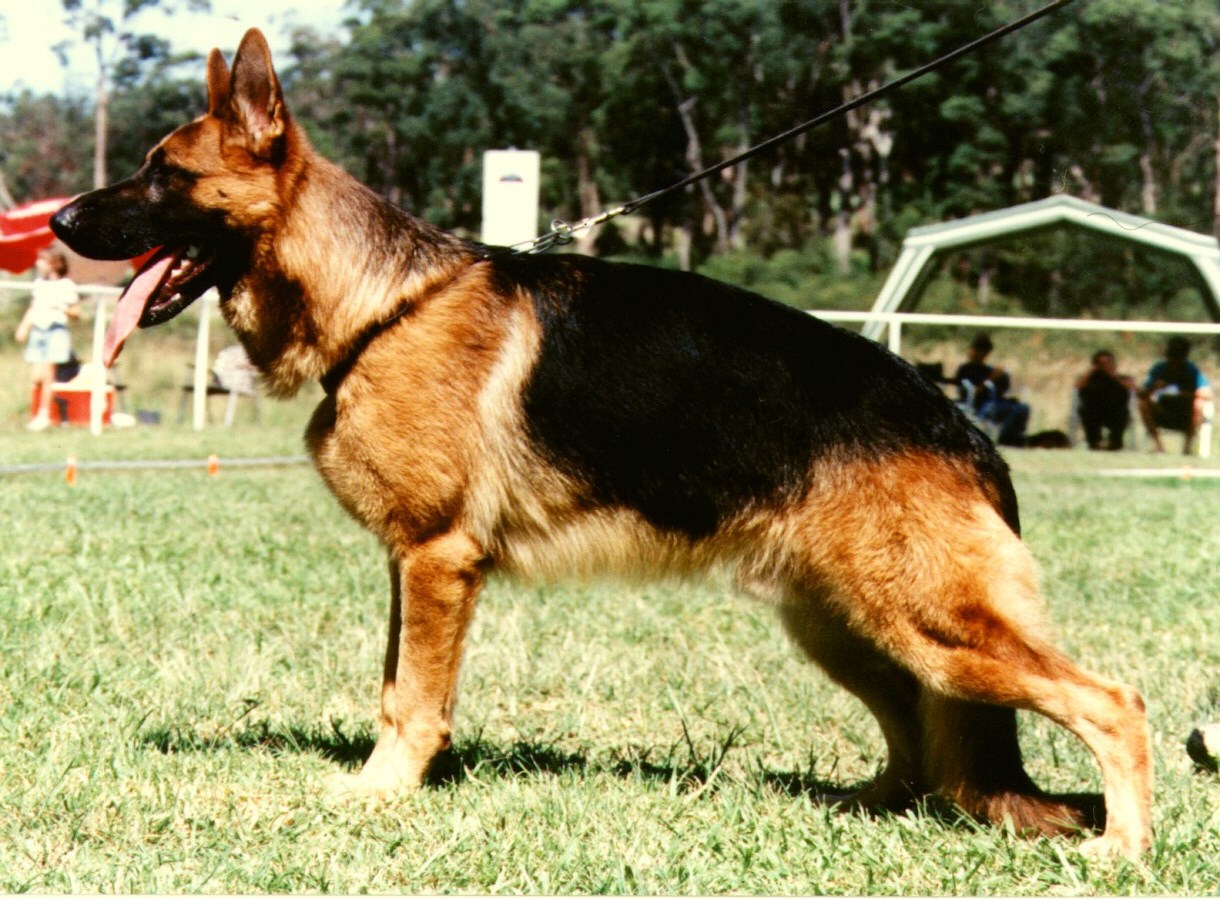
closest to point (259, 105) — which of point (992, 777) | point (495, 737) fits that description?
point (495, 737)

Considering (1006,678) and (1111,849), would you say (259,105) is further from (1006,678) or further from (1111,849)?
(1111,849)

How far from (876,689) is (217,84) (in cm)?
271

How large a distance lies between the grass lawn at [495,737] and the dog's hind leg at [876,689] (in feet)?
0.71

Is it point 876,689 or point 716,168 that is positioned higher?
point 716,168

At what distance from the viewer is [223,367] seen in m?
17.7

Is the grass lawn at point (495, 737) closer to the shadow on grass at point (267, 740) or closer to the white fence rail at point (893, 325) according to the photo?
the shadow on grass at point (267, 740)

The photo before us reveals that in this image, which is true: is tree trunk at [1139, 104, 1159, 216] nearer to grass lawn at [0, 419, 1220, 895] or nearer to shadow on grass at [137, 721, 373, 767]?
grass lawn at [0, 419, 1220, 895]

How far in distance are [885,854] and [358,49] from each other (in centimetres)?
5496

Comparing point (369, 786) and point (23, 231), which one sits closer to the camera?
point (369, 786)

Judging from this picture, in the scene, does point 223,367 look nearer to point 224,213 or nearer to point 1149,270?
point 224,213

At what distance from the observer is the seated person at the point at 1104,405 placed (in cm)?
1856

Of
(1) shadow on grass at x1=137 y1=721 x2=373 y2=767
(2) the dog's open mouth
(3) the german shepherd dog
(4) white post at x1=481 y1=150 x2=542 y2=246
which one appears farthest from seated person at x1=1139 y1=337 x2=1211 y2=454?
(2) the dog's open mouth

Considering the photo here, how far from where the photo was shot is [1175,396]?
59.0 ft

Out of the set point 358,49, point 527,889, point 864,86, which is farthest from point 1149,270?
point 527,889
